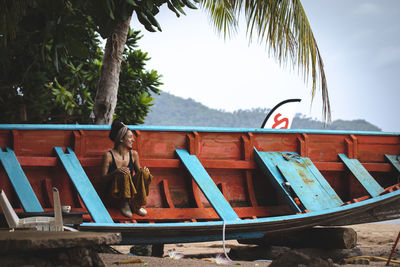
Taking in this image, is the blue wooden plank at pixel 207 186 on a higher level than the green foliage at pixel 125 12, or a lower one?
lower

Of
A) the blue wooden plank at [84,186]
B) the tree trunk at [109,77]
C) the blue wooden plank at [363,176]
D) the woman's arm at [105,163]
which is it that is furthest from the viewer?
the tree trunk at [109,77]

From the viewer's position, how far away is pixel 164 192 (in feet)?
19.7

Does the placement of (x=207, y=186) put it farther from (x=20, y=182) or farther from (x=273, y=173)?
(x=20, y=182)

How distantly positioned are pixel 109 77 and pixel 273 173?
127 inches

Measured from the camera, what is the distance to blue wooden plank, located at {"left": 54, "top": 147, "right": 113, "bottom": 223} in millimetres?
5019

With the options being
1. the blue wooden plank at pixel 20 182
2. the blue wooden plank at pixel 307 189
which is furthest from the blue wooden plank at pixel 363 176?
the blue wooden plank at pixel 20 182

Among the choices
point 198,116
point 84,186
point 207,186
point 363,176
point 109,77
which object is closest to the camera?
point 84,186

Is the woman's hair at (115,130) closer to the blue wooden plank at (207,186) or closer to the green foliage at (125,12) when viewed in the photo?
the blue wooden plank at (207,186)

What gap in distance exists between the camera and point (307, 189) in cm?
598

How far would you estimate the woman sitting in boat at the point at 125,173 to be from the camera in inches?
205

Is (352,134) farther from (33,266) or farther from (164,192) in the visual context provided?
(33,266)

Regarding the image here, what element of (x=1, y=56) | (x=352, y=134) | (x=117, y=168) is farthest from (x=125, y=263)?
(x=1, y=56)

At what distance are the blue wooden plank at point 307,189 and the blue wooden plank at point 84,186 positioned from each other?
2.37m

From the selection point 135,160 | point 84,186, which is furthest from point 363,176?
point 84,186
